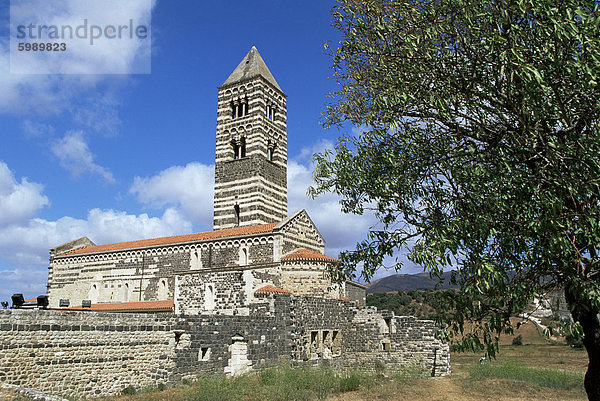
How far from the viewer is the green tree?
262 inches

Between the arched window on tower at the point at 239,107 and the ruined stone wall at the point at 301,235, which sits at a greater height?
the arched window on tower at the point at 239,107

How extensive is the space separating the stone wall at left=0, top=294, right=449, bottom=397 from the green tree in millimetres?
9070

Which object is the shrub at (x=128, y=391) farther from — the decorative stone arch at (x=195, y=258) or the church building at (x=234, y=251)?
the decorative stone arch at (x=195, y=258)

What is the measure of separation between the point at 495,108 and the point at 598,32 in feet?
5.92

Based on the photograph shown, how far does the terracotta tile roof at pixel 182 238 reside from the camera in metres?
28.0

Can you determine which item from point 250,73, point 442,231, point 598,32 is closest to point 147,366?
point 442,231

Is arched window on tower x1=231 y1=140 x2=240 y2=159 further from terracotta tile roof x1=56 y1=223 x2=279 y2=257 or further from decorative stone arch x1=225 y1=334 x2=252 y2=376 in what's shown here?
decorative stone arch x1=225 y1=334 x2=252 y2=376

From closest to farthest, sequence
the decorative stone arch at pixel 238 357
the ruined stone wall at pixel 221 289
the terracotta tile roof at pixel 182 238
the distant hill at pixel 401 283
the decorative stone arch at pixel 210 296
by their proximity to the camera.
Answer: the decorative stone arch at pixel 238 357 < the ruined stone wall at pixel 221 289 < the decorative stone arch at pixel 210 296 < the terracotta tile roof at pixel 182 238 < the distant hill at pixel 401 283

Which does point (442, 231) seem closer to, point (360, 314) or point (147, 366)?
point (147, 366)

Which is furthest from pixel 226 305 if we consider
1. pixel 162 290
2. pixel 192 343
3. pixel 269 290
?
pixel 192 343

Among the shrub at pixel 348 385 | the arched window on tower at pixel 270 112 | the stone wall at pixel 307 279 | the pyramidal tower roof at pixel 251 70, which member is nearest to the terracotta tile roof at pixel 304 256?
the stone wall at pixel 307 279

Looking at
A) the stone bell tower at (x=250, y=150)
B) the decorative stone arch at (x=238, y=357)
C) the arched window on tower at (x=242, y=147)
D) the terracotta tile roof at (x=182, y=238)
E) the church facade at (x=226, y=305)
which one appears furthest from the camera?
the arched window on tower at (x=242, y=147)

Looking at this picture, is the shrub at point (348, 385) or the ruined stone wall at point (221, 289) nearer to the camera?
the shrub at point (348, 385)

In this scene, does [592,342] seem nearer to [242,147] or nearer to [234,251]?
[234,251]
